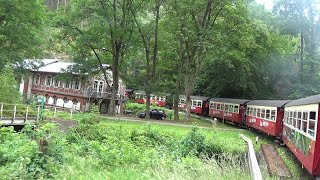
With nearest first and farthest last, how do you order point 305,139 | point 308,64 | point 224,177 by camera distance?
point 224,177 < point 305,139 < point 308,64

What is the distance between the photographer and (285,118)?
2200 cm

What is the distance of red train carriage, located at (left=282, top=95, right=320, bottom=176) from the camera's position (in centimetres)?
1192

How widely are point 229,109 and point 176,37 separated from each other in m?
9.71

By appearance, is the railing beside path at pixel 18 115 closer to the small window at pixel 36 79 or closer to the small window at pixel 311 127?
the small window at pixel 311 127

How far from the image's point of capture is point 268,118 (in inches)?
1021

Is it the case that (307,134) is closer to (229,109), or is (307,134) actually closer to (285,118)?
(285,118)

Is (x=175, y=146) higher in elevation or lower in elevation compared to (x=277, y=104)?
lower

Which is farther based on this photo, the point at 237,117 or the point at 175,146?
the point at 237,117

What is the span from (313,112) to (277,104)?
39.5 feet

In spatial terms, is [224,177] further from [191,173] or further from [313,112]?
[313,112]

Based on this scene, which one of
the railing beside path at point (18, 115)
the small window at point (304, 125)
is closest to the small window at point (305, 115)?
the small window at point (304, 125)

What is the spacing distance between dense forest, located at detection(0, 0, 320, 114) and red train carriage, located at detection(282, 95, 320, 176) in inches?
719

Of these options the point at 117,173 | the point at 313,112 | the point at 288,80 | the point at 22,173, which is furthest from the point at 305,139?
the point at 288,80

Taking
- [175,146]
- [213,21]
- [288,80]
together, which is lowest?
[175,146]
